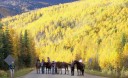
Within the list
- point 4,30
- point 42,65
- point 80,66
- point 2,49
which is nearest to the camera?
point 80,66

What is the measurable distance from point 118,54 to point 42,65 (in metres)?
60.2

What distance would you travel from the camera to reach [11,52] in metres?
86.4

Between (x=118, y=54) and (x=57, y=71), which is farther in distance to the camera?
(x=118, y=54)

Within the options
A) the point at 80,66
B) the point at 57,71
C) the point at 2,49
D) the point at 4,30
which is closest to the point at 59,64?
the point at 57,71

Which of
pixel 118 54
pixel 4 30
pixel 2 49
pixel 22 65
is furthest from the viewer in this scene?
pixel 118 54

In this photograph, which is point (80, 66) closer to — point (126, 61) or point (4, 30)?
point (4, 30)

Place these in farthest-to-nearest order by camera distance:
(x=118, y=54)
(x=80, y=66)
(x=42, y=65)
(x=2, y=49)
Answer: (x=118, y=54), (x=2, y=49), (x=42, y=65), (x=80, y=66)

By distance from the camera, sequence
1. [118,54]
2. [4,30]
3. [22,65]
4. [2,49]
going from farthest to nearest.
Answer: [118,54] < [22,65] < [4,30] < [2,49]

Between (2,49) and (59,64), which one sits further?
(2,49)

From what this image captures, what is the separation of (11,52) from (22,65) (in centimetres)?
1538

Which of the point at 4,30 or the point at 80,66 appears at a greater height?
the point at 4,30

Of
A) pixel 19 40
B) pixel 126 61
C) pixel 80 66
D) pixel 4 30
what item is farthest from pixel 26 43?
pixel 80 66

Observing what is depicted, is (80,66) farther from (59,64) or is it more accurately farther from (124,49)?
(124,49)

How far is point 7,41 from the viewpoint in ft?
277
